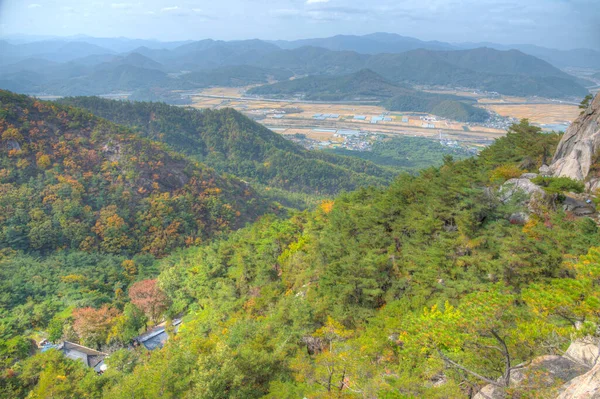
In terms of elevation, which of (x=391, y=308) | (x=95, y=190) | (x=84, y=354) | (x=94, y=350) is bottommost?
(x=94, y=350)

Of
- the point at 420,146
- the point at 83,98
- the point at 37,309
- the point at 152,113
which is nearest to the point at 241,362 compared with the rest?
the point at 37,309

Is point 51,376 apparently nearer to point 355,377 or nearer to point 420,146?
point 355,377

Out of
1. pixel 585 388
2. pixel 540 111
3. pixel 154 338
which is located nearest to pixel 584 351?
pixel 585 388

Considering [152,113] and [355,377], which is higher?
[152,113]

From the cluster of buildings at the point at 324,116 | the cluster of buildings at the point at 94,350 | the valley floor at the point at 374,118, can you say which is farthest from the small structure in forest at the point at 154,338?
the cluster of buildings at the point at 324,116

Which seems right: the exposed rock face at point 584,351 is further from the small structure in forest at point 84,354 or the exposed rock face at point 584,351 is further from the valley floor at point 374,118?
the valley floor at point 374,118

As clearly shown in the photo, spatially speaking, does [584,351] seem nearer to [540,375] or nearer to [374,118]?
[540,375]
